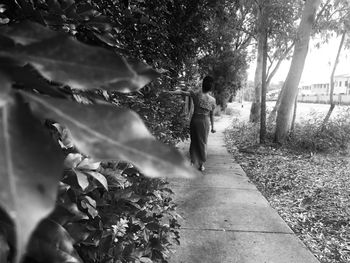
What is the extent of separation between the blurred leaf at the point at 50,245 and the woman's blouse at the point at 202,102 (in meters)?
5.32

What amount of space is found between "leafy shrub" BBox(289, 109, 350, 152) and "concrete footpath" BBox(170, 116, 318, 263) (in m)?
3.68

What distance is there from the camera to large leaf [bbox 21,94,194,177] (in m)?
0.32

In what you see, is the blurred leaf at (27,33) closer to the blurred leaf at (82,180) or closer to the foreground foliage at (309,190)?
the blurred leaf at (82,180)

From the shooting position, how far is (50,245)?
0.63m

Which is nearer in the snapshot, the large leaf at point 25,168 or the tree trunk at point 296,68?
the large leaf at point 25,168

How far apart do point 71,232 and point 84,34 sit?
803 millimetres

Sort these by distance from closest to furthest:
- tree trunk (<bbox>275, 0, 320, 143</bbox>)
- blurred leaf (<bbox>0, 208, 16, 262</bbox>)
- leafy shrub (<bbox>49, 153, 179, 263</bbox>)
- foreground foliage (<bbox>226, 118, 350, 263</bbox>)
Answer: blurred leaf (<bbox>0, 208, 16, 262</bbox>) < leafy shrub (<bbox>49, 153, 179, 263</bbox>) < foreground foliage (<bbox>226, 118, 350, 263</bbox>) < tree trunk (<bbox>275, 0, 320, 143</bbox>)

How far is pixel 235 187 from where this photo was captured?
5.37 metres

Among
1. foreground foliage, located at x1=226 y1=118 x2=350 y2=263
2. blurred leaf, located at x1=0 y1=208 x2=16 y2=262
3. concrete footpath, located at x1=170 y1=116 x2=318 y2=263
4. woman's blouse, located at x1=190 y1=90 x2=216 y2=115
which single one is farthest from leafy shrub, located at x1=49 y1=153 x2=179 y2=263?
woman's blouse, located at x1=190 y1=90 x2=216 y2=115

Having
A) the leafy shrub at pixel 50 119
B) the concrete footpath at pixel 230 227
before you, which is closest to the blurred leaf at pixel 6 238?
the leafy shrub at pixel 50 119

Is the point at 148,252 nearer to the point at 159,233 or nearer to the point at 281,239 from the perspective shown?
the point at 159,233

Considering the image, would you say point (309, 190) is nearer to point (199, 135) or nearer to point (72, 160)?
point (199, 135)

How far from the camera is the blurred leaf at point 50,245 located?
60 centimetres

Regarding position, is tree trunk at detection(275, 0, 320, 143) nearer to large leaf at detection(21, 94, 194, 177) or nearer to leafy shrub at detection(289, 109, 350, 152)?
leafy shrub at detection(289, 109, 350, 152)
